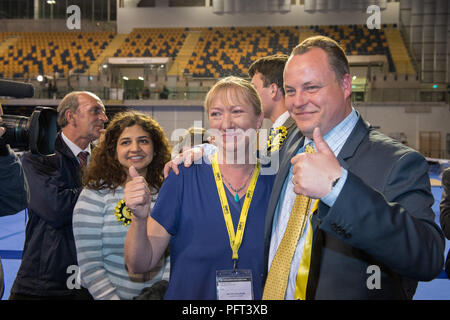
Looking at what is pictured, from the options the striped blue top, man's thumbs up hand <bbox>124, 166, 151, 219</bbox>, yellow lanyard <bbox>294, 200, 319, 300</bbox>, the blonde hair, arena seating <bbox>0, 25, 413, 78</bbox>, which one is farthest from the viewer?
arena seating <bbox>0, 25, 413, 78</bbox>

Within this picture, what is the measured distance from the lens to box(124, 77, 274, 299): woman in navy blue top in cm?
154

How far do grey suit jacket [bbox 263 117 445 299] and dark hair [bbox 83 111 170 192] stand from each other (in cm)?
122

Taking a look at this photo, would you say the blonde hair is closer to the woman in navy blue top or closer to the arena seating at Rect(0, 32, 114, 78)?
the woman in navy blue top

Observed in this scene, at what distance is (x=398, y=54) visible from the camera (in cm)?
1695

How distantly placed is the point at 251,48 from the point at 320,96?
58.7ft

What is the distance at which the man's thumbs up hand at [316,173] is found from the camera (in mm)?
953

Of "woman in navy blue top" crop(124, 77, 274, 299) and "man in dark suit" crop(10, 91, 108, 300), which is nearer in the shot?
"woman in navy blue top" crop(124, 77, 274, 299)

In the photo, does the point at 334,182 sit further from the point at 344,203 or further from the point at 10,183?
the point at 10,183

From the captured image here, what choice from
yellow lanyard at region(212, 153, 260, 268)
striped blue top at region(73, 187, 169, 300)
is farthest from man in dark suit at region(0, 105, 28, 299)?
yellow lanyard at region(212, 153, 260, 268)

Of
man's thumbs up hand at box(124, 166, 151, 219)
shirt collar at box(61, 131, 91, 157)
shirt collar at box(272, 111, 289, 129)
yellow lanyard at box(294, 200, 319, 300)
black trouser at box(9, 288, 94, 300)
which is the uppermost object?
shirt collar at box(272, 111, 289, 129)

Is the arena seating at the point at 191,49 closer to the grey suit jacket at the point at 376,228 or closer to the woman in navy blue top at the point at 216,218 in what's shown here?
the woman in navy blue top at the point at 216,218

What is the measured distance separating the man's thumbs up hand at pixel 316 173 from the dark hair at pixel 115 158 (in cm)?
130

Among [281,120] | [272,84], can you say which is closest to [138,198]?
[281,120]

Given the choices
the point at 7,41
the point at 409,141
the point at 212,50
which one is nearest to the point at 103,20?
the point at 7,41
